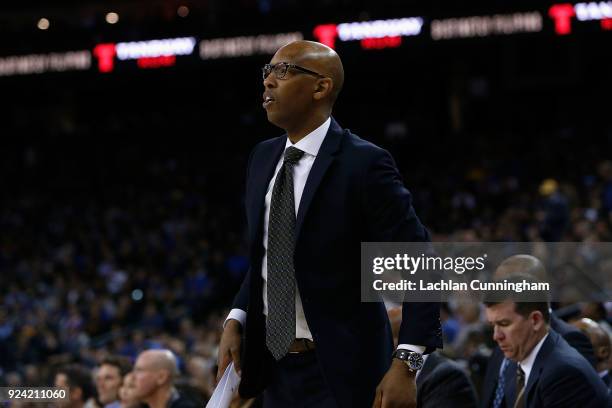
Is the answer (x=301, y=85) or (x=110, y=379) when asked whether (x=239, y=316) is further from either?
(x=110, y=379)

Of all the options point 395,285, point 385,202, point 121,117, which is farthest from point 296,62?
point 121,117

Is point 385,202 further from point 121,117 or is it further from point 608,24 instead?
point 121,117

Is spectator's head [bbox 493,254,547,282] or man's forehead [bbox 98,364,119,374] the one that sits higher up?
spectator's head [bbox 493,254,547,282]

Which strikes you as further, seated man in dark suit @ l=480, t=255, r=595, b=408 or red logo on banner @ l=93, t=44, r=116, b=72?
red logo on banner @ l=93, t=44, r=116, b=72

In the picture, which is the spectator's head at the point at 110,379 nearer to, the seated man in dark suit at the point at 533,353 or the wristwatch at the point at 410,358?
the seated man in dark suit at the point at 533,353

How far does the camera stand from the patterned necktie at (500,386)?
388 cm

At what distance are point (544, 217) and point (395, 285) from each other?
9.29 m

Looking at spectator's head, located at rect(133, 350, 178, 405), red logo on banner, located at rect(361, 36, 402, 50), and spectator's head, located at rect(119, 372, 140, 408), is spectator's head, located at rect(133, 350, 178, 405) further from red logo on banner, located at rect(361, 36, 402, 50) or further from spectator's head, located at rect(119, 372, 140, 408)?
red logo on banner, located at rect(361, 36, 402, 50)

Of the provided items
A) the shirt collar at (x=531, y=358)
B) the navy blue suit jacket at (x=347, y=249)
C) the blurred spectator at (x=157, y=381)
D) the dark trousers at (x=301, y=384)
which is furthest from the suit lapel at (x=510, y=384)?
the blurred spectator at (x=157, y=381)

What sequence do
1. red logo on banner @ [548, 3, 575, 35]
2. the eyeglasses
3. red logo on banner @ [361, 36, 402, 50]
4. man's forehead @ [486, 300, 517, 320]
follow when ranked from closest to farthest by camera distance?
1. the eyeglasses
2. man's forehead @ [486, 300, 517, 320]
3. red logo on banner @ [548, 3, 575, 35]
4. red logo on banner @ [361, 36, 402, 50]

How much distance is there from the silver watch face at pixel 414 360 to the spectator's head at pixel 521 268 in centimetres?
145

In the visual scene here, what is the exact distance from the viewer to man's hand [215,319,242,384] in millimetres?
2703

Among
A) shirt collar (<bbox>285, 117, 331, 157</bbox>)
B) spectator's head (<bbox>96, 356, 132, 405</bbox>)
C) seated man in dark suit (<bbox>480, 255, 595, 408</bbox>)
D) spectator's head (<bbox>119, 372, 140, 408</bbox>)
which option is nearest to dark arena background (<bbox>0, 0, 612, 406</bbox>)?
spectator's head (<bbox>96, 356, 132, 405</bbox>)

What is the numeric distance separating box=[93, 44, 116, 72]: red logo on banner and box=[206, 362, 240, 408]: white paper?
12.8 metres
